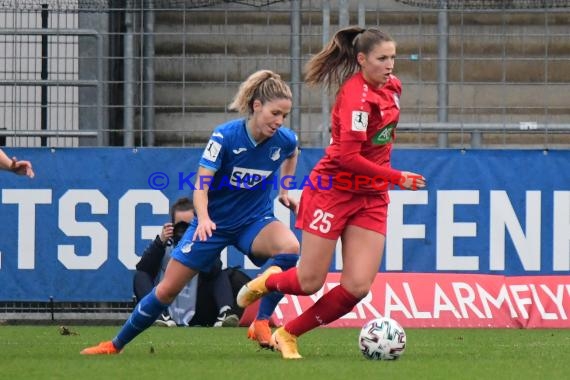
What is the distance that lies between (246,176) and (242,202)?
0.17m

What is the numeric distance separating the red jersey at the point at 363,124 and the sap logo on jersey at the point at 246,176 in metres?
0.58

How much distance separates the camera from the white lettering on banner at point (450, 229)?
13.4 m

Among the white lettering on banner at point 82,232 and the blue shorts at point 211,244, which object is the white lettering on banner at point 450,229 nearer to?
the white lettering on banner at point 82,232

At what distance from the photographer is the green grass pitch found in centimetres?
775

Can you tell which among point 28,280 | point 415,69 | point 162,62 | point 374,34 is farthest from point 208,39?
point 374,34

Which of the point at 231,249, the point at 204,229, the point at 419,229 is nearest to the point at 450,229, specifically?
the point at 419,229

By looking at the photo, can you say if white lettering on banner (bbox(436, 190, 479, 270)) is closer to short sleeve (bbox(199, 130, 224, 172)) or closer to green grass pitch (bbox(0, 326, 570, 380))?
green grass pitch (bbox(0, 326, 570, 380))

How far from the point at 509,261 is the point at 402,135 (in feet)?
5.21

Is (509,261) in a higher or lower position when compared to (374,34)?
lower

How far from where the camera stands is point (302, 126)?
1370cm

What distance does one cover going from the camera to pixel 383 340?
342 inches

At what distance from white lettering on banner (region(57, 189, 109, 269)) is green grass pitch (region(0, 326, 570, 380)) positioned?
41.4 inches

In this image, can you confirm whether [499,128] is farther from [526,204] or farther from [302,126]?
[302,126]

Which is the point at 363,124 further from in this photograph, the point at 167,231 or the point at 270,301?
the point at 167,231
